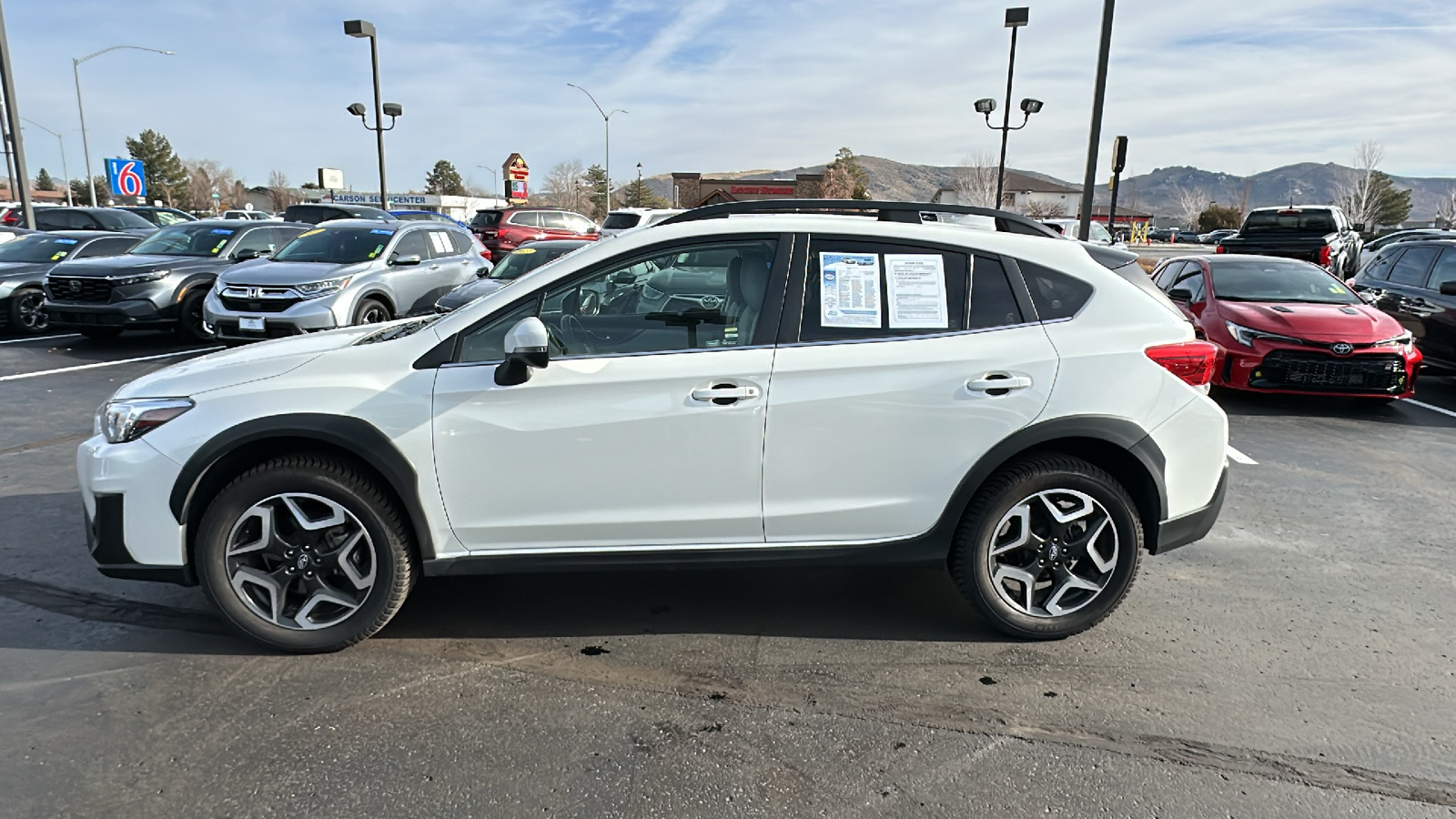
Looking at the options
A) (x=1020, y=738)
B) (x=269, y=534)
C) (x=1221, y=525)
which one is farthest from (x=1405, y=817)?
(x=269, y=534)

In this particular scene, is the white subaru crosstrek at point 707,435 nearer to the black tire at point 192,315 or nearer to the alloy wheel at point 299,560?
the alloy wheel at point 299,560

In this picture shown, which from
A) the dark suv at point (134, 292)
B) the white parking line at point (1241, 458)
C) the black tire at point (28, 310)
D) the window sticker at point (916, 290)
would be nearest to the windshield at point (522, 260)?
the dark suv at point (134, 292)

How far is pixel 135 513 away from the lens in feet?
10.8

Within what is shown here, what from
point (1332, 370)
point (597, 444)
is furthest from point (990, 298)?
point (1332, 370)

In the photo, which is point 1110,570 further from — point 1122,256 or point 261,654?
point 261,654

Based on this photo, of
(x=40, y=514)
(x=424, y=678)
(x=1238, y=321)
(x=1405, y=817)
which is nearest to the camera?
(x=1405, y=817)

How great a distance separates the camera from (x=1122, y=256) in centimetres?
388

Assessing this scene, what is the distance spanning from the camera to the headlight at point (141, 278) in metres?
10.8

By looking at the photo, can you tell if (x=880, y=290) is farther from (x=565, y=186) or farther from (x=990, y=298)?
(x=565, y=186)

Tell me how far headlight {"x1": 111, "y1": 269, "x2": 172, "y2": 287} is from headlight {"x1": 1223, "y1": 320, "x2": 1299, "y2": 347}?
39.9 feet

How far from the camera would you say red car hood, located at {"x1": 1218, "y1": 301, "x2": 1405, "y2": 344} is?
7.87 metres

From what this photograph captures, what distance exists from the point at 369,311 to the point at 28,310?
Result: 19.4 ft

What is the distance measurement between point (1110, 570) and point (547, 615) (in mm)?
2359

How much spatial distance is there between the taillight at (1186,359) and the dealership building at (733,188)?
149 feet
